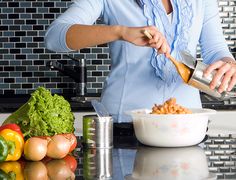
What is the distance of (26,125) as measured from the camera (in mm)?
2055

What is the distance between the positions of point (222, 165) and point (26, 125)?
67 centimetres

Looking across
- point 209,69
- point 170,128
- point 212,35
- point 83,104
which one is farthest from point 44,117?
point 83,104

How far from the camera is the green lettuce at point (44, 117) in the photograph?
202cm

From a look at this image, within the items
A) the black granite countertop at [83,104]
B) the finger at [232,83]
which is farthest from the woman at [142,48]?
the black granite countertop at [83,104]

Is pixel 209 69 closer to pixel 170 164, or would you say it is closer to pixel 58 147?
pixel 170 164

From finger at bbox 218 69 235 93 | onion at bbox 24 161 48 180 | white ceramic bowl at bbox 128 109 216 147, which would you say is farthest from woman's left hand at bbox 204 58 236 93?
onion at bbox 24 161 48 180

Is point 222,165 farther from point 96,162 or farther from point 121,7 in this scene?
point 121,7

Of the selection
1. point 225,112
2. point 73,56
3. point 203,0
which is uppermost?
point 203,0

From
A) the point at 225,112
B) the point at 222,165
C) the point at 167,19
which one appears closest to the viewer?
the point at 222,165

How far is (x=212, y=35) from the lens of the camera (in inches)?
97.0

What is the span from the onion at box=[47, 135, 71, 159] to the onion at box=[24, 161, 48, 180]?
0.17ft

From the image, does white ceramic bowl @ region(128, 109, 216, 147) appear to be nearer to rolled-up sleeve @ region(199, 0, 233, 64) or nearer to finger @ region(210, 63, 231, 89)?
finger @ region(210, 63, 231, 89)

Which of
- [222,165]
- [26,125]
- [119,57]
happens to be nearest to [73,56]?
[119,57]

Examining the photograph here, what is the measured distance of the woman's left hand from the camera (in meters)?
2.03
